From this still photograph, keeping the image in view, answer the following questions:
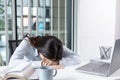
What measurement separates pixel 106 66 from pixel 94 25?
5.84 ft

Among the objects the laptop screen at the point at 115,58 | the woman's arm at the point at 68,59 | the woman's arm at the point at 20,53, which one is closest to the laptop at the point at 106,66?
the laptop screen at the point at 115,58

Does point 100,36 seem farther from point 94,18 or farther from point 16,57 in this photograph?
point 16,57

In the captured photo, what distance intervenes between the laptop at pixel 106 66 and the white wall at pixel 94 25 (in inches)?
61.4

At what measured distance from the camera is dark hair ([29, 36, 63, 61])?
5.36 ft

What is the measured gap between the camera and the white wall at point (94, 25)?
3139mm

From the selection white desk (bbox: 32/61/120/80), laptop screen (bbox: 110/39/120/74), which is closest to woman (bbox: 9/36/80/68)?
white desk (bbox: 32/61/120/80)

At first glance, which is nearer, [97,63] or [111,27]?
[97,63]

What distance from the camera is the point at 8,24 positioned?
10.6ft

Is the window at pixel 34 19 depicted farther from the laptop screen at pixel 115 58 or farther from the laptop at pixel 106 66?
the laptop screen at pixel 115 58

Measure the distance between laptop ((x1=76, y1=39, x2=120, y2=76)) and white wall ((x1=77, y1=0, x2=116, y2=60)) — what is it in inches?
61.4

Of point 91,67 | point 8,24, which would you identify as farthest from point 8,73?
point 8,24

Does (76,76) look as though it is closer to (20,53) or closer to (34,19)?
(20,53)

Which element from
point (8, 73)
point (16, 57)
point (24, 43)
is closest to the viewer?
point (8, 73)

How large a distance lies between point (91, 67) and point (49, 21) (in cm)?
199
